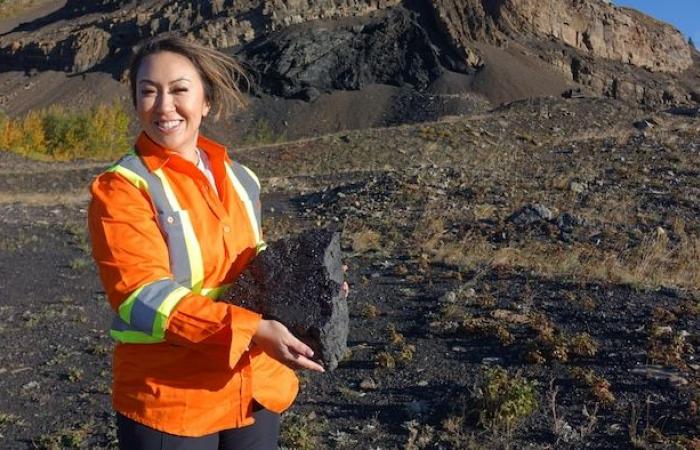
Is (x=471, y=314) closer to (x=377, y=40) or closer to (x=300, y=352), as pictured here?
(x=300, y=352)

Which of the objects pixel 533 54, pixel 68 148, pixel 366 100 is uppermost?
pixel 533 54

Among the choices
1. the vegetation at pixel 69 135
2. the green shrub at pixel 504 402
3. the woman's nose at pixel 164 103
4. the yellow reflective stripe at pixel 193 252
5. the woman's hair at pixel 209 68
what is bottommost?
the vegetation at pixel 69 135

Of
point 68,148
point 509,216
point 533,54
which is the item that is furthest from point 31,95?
point 509,216

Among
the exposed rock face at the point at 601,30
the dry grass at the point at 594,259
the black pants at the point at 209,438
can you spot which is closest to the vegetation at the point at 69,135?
the exposed rock face at the point at 601,30

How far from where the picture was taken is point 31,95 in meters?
50.8

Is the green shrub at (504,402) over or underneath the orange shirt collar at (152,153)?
underneath

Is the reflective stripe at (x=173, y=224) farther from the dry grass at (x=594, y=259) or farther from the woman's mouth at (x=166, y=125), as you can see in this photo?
the dry grass at (x=594, y=259)

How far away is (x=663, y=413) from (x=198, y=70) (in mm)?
3407

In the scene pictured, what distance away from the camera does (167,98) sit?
1.89 metres

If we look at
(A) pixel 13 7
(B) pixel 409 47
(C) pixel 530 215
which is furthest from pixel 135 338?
(A) pixel 13 7

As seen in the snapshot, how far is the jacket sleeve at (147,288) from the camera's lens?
170cm

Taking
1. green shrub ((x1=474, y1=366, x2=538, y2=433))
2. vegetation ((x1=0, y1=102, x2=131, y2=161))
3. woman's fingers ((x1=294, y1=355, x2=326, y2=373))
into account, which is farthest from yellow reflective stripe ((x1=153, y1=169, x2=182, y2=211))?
vegetation ((x1=0, y1=102, x2=131, y2=161))

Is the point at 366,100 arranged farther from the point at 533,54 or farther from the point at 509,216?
the point at 509,216

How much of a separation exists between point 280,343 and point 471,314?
4273mm
